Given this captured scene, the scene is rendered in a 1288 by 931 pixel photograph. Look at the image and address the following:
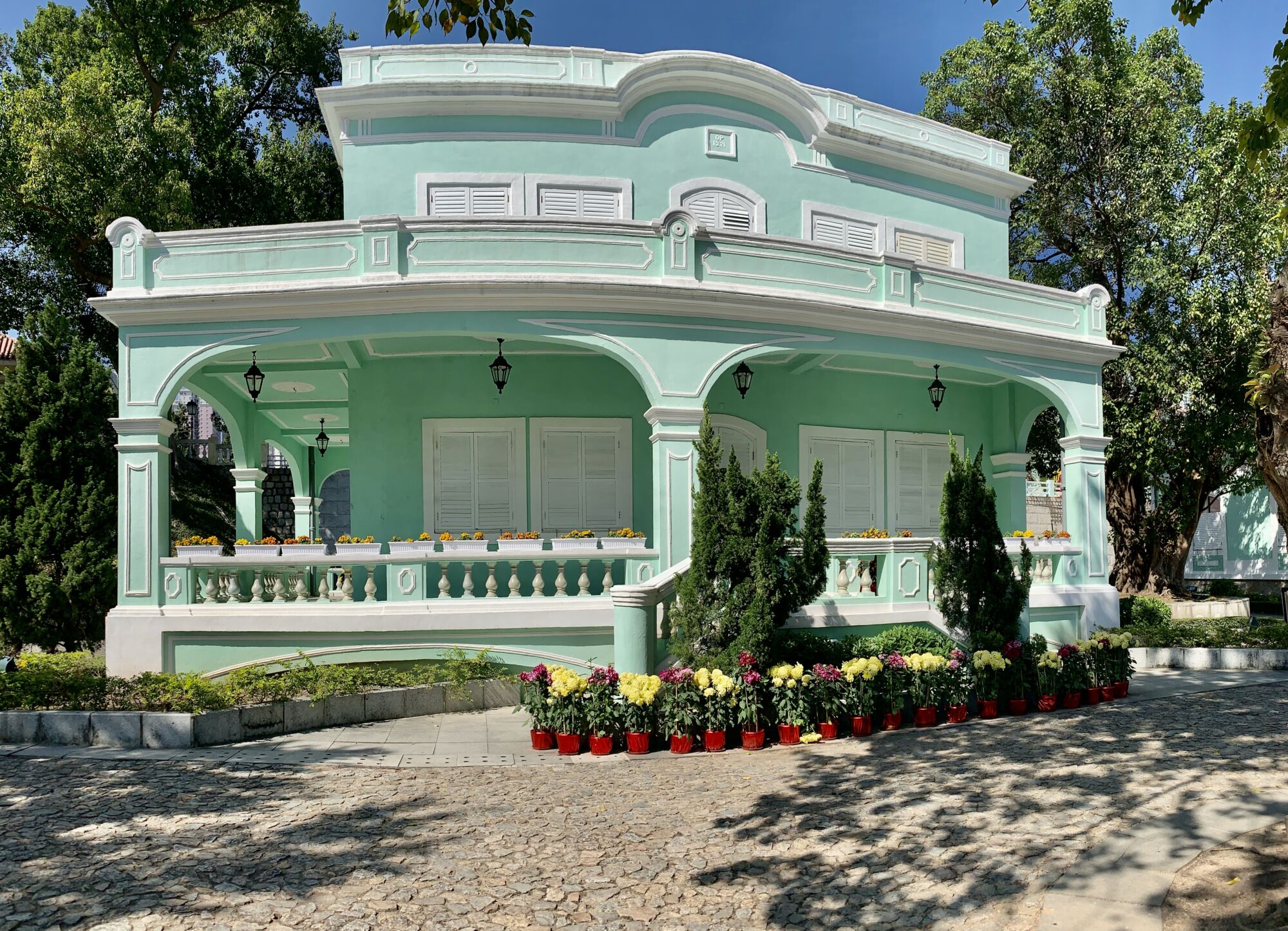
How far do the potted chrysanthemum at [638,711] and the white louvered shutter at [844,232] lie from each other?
8858mm

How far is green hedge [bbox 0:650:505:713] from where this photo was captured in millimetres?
8469

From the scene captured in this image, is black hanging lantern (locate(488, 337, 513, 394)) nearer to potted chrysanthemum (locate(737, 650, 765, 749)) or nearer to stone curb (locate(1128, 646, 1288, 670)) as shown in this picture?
potted chrysanthemum (locate(737, 650, 765, 749))

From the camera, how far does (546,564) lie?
11.8m

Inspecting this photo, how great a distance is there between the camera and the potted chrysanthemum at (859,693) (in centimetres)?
832

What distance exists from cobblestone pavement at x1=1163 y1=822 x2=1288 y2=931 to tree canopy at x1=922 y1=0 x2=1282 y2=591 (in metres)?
13.8

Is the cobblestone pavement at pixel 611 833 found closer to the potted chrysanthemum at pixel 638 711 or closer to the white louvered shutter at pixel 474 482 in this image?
the potted chrysanthemum at pixel 638 711

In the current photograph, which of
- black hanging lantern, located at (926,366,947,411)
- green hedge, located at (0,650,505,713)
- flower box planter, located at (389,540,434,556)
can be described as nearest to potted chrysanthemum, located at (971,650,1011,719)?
green hedge, located at (0,650,505,713)

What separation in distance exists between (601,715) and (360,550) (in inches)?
152

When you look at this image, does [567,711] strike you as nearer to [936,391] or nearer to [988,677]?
[988,677]

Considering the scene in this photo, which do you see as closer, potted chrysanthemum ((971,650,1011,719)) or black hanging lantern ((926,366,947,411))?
potted chrysanthemum ((971,650,1011,719))

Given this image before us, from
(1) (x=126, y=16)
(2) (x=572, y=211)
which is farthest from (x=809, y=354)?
(1) (x=126, y=16)

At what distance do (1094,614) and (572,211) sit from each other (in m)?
9.29

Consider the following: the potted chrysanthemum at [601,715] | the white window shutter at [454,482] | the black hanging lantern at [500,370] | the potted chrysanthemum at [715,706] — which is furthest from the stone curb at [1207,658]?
the white window shutter at [454,482]

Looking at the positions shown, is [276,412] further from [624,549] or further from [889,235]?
[889,235]
